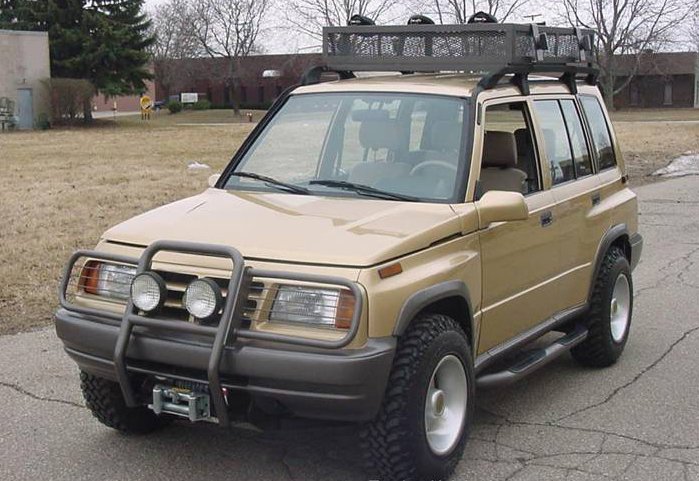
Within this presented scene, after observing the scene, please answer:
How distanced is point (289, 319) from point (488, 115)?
1895 millimetres

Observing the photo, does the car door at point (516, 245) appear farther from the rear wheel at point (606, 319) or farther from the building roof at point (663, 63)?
the building roof at point (663, 63)

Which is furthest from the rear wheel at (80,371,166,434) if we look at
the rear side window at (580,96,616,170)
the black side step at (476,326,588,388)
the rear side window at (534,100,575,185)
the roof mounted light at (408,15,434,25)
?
the rear side window at (580,96,616,170)

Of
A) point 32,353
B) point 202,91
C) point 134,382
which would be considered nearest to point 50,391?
point 32,353

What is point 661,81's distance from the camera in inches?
2694

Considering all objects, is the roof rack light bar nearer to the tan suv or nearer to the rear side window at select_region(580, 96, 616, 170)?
the tan suv

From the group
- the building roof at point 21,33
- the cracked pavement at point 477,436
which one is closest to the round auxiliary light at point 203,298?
the cracked pavement at point 477,436

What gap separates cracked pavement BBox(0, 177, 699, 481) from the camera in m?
4.32

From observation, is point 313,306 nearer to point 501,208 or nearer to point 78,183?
point 501,208

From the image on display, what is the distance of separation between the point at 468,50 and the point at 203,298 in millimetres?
2535

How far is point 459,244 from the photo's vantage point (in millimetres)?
4367

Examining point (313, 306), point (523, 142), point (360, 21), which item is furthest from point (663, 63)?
point (313, 306)

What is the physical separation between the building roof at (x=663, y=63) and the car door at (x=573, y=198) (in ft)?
205

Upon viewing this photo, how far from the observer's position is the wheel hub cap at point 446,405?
4121 mm

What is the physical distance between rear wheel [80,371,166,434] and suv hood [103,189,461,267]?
78 cm
